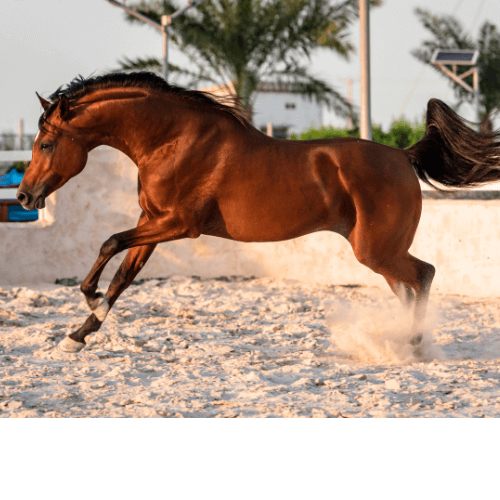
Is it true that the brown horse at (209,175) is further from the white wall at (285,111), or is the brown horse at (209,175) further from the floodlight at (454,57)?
the white wall at (285,111)

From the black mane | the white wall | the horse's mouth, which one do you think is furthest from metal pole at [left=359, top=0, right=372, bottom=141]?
the white wall

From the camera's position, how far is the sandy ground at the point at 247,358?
3.51 metres

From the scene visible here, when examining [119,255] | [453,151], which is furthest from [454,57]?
[453,151]

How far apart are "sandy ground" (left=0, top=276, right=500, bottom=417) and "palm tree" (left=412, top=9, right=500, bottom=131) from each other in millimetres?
20260

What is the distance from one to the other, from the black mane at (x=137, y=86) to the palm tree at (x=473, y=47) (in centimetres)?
2169

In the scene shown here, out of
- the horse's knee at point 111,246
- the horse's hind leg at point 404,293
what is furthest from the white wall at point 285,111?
the horse's knee at point 111,246

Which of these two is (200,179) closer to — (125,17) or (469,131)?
(469,131)

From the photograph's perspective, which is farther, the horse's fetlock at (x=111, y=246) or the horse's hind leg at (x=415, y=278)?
the horse's hind leg at (x=415, y=278)

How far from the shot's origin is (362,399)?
361 centimetres

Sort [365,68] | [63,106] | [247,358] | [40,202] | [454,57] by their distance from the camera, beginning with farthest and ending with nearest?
[454,57] → [365,68] → [247,358] → [40,202] → [63,106]

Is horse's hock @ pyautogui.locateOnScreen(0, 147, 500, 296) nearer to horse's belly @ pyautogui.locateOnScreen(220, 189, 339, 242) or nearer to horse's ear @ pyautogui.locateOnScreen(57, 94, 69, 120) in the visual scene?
horse's belly @ pyautogui.locateOnScreen(220, 189, 339, 242)

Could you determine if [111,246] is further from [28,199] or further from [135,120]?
[135,120]

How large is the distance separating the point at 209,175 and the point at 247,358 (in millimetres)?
1269

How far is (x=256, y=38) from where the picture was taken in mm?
17109
